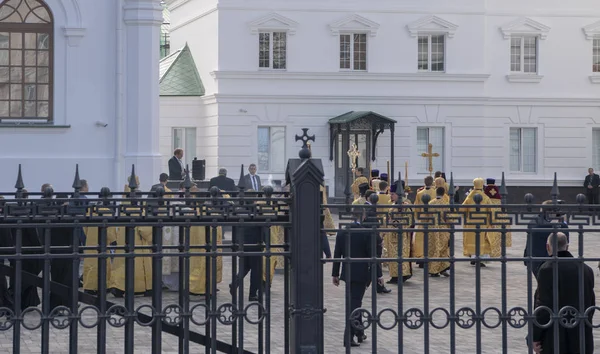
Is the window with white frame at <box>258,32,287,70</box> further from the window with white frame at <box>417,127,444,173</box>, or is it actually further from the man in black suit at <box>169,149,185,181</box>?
the man in black suit at <box>169,149,185,181</box>

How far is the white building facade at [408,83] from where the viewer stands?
3938 centimetres

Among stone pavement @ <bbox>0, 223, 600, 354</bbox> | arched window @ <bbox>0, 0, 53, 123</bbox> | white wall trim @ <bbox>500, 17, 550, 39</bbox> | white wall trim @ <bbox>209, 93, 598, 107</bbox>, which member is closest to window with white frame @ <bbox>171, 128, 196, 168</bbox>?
white wall trim @ <bbox>209, 93, 598, 107</bbox>

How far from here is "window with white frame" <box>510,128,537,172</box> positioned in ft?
137

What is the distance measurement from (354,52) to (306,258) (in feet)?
109

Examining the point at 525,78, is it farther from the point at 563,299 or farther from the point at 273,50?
the point at 563,299

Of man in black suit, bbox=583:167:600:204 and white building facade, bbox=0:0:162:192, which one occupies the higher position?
white building facade, bbox=0:0:162:192

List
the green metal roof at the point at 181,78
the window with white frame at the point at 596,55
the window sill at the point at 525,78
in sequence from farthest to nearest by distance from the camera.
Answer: the window with white frame at the point at 596,55 < the window sill at the point at 525,78 < the green metal roof at the point at 181,78

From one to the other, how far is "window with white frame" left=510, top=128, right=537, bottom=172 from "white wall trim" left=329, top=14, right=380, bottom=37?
6.19m

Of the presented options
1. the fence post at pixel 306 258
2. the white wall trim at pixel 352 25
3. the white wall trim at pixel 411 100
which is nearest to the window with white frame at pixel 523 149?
the white wall trim at pixel 411 100

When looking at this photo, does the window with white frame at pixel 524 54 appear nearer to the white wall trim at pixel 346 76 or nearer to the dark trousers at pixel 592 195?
the white wall trim at pixel 346 76

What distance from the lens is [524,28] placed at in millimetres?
41094

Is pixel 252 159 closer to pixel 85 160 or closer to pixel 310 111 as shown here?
pixel 310 111

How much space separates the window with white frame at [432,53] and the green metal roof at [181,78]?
7.30 meters

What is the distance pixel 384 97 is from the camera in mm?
40125
